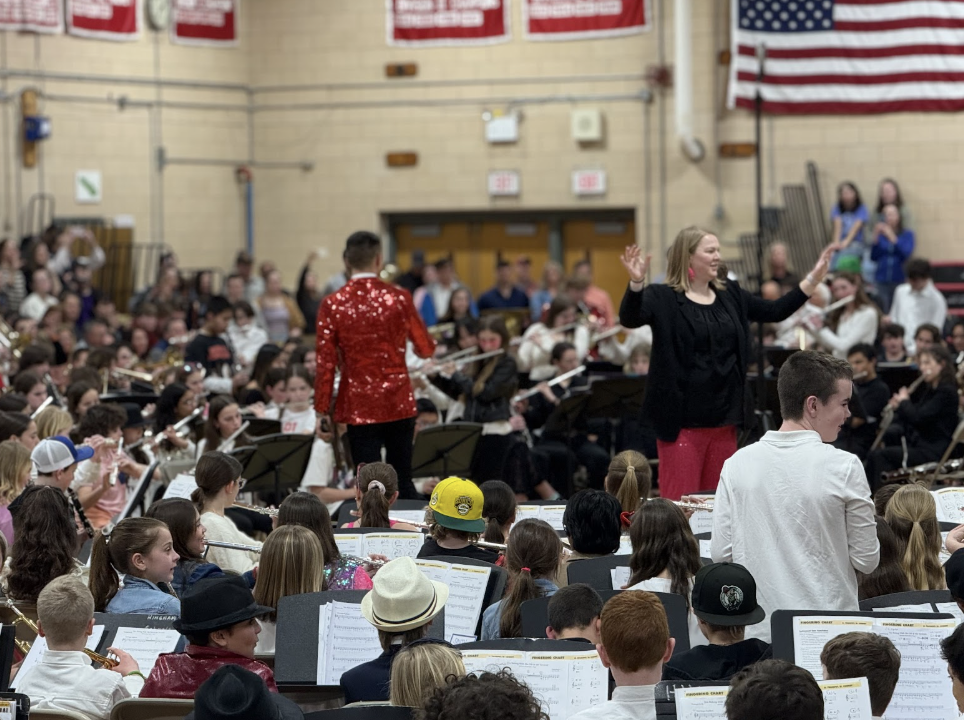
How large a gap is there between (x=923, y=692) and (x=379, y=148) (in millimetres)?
13982

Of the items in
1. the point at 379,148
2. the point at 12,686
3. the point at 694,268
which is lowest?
the point at 12,686

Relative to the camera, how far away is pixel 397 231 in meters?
17.5

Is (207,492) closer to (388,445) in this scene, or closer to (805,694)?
(388,445)

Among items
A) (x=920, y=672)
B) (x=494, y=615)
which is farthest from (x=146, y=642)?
(x=920, y=672)

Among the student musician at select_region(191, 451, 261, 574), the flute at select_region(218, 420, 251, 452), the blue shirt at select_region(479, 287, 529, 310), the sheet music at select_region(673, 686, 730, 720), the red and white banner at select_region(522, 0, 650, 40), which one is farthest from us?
the red and white banner at select_region(522, 0, 650, 40)

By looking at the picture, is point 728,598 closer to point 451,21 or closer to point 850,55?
point 850,55

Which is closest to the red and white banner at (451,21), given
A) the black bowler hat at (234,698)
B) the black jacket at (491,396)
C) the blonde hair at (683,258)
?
the black jacket at (491,396)

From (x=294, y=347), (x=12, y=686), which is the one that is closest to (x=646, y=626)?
(x=12, y=686)

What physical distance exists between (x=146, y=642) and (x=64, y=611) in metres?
0.51

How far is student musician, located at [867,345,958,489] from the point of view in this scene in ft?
29.2

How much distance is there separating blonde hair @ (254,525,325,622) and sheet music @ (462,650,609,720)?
112cm

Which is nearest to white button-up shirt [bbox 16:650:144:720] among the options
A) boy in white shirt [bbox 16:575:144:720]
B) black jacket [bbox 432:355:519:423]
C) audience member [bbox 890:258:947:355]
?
boy in white shirt [bbox 16:575:144:720]

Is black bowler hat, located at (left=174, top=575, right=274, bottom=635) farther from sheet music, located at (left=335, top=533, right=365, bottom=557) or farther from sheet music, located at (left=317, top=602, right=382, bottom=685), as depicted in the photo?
sheet music, located at (left=335, top=533, right=365, bottom=557)

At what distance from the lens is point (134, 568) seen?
504 cm
